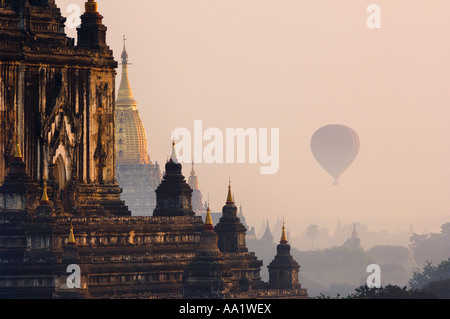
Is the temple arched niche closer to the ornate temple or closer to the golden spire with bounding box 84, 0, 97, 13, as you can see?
the ornate temple

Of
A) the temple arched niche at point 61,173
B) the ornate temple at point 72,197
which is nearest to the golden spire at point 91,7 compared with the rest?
the ornate temple at point 72,197

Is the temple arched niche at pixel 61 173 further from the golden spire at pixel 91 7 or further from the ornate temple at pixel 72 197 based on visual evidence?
the golden spire at pixel 91 7

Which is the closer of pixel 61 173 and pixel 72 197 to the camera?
pixel 72 197

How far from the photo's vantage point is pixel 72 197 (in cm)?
16375

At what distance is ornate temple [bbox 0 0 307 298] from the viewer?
157m

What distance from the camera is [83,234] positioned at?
16012 centimetres

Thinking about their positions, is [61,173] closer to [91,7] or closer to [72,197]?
[72,197]

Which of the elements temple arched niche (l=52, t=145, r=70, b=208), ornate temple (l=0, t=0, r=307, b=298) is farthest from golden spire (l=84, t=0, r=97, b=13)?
temple arched niche (l=52, t=145, r=70, b=208)

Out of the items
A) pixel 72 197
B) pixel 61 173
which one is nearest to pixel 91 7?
pixel 61 173

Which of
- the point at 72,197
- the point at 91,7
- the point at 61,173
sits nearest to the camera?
the point at 72,197

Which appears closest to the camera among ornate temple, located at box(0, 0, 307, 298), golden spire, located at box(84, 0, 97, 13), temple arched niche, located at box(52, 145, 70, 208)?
ornate temple, located at box(0, 0, 307, 298)

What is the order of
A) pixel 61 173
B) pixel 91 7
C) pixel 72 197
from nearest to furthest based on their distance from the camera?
pixel 72 197 → pixel 61 173 → pixel 91 7
